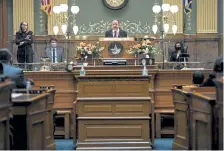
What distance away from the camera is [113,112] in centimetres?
963

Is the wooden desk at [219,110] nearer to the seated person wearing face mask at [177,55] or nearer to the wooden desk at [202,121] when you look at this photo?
the wooden desk at [202,121]

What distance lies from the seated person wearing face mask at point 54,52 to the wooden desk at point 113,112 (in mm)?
6140

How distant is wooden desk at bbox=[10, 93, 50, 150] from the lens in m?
7.08

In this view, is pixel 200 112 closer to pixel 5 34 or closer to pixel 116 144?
pixel 116 144

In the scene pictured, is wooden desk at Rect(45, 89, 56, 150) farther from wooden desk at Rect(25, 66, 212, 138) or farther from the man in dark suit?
wooden desk at Rect(25, 66, 212, 138)

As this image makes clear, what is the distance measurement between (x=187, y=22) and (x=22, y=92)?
38.7ft

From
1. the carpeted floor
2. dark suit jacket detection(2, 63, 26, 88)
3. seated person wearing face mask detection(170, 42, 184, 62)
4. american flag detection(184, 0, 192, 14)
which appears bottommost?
the carpeted floor

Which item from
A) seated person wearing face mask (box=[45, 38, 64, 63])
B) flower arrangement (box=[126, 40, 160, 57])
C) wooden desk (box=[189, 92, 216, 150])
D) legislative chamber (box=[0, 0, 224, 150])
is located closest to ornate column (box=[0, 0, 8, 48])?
legislative chamber (box=[0, 0, 224, 150])

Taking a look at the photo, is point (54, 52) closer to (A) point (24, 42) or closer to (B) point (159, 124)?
(A) point (24, 42)

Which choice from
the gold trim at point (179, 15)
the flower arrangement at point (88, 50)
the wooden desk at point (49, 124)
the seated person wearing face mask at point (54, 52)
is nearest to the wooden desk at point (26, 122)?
the wooden desk at point (49, 124)

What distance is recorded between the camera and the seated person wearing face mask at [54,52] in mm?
16031

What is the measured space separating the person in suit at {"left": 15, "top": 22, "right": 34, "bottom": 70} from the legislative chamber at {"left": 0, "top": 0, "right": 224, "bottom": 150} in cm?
3

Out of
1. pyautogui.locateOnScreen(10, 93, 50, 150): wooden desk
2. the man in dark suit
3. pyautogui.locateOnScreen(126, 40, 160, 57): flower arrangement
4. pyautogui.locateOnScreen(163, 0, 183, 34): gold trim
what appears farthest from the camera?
pyautogui.locateOnScreen(163, 0, 183, 34): gold trim

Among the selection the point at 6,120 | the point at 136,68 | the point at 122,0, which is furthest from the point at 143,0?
the point at 6,120
